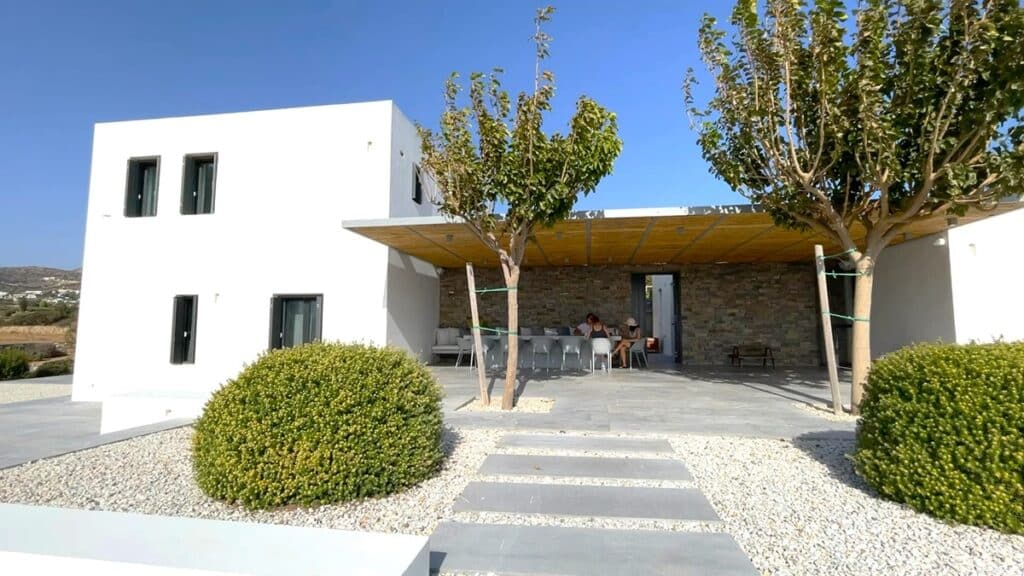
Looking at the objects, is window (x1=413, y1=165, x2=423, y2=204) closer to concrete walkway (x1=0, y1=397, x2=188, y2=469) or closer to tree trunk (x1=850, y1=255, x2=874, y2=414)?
concrete walkway (x1=0, y1=397, x2=188, y2=469)

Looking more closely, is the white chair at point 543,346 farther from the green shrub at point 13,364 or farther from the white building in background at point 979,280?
the green shrub at point 13,364

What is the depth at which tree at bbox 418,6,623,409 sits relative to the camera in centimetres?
571

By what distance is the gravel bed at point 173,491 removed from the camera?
288 centimetres

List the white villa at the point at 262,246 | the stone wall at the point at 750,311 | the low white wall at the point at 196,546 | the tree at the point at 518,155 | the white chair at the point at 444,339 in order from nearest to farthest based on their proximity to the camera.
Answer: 1. the low white wall at the point at 196,546
2. the tree at the point at 518,155
3. the white villa at the point at 262,246
4. the stone wall at the point at 750,311
5. the white chair at the point at 444,339

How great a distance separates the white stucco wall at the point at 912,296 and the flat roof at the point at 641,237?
380 millimetres

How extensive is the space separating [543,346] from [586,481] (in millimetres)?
7260

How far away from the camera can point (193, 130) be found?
9398 mm

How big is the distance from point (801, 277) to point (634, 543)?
36.9 feet

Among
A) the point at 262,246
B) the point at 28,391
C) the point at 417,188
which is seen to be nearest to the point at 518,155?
the point at 417,188

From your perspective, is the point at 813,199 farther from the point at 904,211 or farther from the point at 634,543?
the point at 634,543

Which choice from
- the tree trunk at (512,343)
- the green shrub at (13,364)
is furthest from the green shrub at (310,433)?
the green shrub at (13,364)

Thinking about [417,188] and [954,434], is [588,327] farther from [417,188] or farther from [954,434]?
[954,434]

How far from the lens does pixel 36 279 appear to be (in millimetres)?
38344

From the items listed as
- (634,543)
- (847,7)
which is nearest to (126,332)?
(634,543)
